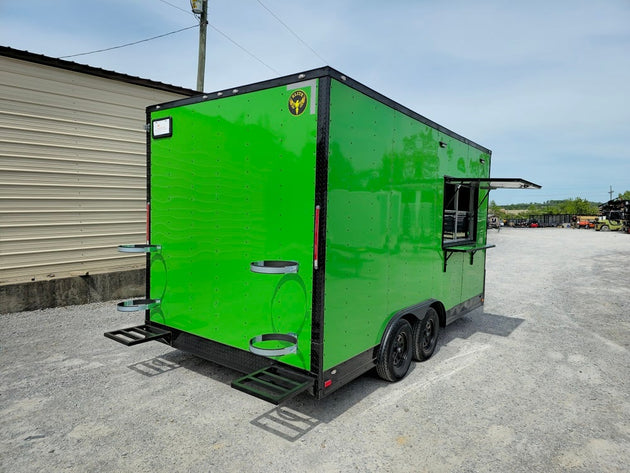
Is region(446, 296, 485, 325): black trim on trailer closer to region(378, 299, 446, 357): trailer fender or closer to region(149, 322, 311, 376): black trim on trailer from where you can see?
region(378, 299, 446, 357): trailer fender

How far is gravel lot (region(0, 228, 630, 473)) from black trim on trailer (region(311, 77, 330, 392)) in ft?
2.38

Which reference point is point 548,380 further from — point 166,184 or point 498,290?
point 498,290

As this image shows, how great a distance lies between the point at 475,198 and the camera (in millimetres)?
6562

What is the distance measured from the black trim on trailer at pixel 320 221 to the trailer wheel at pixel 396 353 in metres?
1.07

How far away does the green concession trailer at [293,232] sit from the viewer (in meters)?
3.26

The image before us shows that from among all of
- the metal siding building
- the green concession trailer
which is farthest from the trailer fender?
the metal siding building

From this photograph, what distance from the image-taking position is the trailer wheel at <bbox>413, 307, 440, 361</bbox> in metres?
4.84

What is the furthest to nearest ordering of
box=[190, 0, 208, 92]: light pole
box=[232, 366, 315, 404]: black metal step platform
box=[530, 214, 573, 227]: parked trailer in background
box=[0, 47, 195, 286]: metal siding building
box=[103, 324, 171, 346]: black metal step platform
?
box=[530, 214, 573, 227]: parked trailer in background < box=[190, 0, 208, 92]: light pole < box=[0, 47, 195, 286]: metal siding building < box=[103, 324, 171, 346]: black metal step platform < box=[232, 366, 315, 404]: black metal step platform

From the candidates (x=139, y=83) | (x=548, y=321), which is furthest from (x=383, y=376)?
(x=139, y=83)

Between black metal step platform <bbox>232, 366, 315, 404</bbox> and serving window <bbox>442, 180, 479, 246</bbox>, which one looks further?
serving window <bbox>442, 180, 479, 246</bbox>

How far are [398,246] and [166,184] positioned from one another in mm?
2755

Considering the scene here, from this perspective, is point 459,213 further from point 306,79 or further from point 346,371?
point 306,79

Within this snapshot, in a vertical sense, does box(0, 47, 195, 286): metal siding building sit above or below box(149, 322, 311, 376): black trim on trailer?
above

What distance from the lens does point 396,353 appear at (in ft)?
14.6
